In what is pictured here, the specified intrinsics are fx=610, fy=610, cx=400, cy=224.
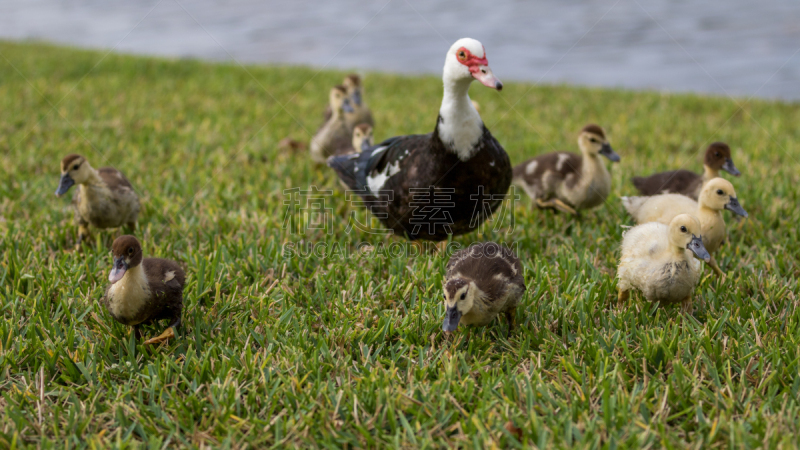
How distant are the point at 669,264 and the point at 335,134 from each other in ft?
13.5

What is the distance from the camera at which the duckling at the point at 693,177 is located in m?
4.95

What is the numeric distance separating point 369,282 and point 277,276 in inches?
25.7

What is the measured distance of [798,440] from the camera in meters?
2.58

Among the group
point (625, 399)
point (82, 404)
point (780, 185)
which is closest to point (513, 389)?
point (625, 399)

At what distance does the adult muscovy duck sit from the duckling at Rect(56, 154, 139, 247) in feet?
6.22

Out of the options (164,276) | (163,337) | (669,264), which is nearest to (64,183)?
(164,276)

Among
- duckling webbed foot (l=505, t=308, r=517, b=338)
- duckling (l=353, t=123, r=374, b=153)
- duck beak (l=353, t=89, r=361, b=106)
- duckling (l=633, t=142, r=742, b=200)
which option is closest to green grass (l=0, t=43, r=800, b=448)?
duckling webbed foot (l=505, t=308, r=517, b=338)

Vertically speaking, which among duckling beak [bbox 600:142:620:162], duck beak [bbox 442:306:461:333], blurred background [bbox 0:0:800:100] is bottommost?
duck beak [bbox 442:306:461:333]

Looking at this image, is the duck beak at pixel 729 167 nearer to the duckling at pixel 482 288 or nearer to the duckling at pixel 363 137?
the duckling at pixel 482 288

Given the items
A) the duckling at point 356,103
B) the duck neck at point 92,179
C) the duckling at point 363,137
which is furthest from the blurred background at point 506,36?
the duck neck at point 92,179

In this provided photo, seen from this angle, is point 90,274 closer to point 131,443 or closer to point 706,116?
point 131,443

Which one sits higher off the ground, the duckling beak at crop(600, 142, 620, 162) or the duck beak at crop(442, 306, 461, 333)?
the duckling beak at crop(600, 142, 620, 162)

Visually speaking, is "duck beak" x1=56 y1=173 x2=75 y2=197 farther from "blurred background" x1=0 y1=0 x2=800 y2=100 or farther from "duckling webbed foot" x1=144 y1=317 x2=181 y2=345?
"blurred background" x1=0 y1=0 x2=800 y2=100

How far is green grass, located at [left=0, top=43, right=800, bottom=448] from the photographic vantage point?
2.74 m
